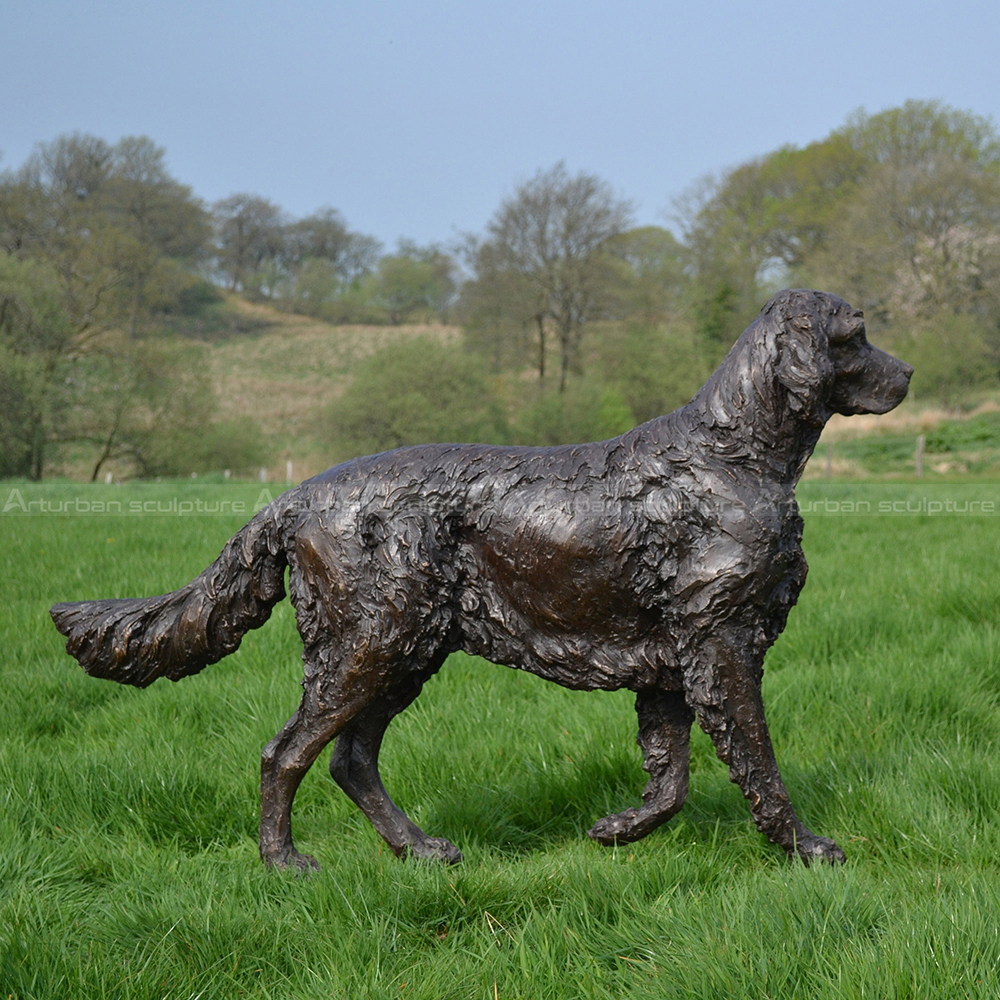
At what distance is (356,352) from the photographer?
56.7m

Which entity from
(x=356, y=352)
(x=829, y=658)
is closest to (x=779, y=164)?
(x=356, y=352)

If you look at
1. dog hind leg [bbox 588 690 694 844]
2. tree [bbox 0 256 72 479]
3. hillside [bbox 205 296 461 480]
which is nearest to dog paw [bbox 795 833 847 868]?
dog hind leg [bbox 588 690 694 844]

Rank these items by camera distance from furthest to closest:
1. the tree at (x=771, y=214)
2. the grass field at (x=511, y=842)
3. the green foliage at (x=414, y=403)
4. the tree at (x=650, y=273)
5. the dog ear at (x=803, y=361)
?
the tree at (x=771, y=214)
the tree at (x=650, y=273)
the green foliage at (x=414, y=403)
the dog ear at (x=803, y=361)
the grass field at (x=511, y=842)

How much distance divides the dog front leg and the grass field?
0.14m

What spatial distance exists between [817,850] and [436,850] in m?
1.28

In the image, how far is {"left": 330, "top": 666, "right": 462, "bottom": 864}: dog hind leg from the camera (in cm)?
301

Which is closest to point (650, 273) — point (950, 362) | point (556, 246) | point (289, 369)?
point (556, 246)

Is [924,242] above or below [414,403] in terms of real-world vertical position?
above

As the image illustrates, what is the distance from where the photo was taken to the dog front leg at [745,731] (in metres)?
2.71

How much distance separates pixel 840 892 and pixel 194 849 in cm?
233

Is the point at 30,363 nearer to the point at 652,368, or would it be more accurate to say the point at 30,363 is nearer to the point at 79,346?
the point at 79,346

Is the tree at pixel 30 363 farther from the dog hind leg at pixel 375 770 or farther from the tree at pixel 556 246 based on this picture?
the dog hind leg at pixel 375 770

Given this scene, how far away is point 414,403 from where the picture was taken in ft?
105

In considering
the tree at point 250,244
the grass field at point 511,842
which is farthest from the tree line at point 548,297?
the grass field at point 511,842
